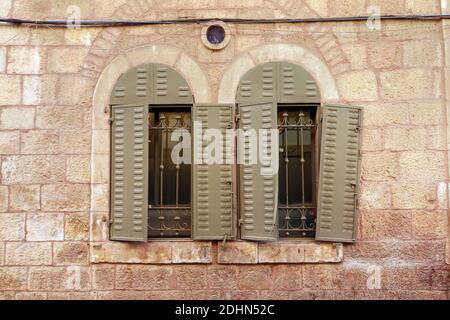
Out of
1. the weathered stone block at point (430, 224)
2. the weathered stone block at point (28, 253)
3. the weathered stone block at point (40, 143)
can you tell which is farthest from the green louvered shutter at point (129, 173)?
the weathered stone block at point (430, 224)

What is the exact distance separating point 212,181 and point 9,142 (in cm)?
223

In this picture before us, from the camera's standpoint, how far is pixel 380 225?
5.07m

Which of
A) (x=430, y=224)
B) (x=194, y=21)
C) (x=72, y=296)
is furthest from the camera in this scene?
(x=194, y=21)

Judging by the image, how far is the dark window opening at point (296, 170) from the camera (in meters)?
5.19

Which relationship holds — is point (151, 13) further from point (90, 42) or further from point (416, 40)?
point (416, 40)

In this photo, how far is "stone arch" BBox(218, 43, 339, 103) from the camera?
17.0 feet

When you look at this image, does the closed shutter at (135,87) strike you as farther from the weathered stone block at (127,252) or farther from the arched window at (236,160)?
the weathered stone block at (127,252)

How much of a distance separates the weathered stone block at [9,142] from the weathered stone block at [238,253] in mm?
2436

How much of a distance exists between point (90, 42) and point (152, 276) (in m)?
2.61

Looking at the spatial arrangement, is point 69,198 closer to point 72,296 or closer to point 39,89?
point 72,296

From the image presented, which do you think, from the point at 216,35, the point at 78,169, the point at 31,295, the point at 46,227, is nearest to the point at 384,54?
the point at 216,35

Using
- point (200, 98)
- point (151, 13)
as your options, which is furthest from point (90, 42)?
point (200, 98)

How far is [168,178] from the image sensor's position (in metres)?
5.30

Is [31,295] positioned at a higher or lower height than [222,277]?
lower
